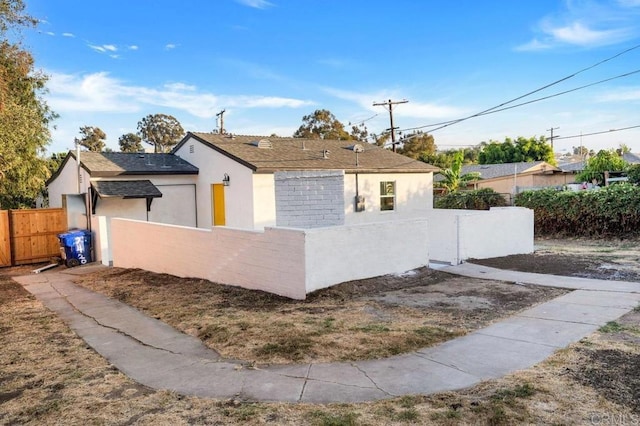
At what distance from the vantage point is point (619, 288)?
832 cm

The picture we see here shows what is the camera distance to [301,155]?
18.4 metres

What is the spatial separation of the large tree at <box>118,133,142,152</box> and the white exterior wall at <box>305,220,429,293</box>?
2001 inches

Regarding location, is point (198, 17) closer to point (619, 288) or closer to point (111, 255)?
point (111, 255)

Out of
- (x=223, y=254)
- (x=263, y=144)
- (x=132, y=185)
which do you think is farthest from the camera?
(x=263, y=144)

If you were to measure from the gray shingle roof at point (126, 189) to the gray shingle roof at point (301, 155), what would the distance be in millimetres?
2776

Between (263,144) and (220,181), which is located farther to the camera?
(263,144)

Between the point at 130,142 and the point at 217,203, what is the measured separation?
43.6m

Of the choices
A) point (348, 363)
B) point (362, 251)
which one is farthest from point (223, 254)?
point (348, 363)

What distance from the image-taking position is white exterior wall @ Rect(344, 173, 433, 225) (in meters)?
18.0

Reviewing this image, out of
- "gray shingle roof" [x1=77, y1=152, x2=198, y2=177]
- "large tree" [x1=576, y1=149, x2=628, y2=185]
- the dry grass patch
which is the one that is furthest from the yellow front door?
"large tree" [x1=576, y1=149, x2=628, y2=185]

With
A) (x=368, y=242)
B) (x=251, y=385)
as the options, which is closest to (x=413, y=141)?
(x=368, y=242)

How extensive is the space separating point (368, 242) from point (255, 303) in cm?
263

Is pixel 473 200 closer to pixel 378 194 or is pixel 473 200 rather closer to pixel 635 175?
pixel 378 194

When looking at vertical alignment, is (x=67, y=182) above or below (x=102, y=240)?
above
